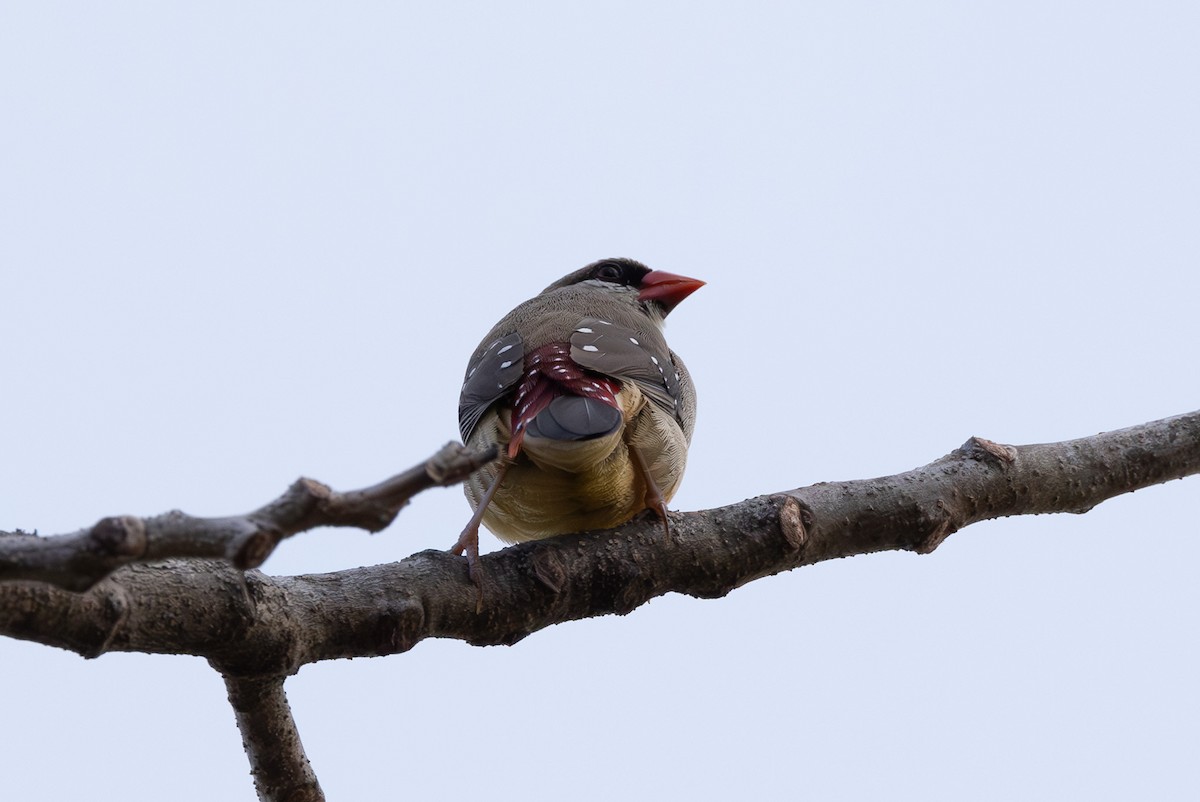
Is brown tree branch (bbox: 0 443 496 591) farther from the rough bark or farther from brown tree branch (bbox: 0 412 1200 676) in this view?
brown tree branch (bbox: 0 412 1200 676)

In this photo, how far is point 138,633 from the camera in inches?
89.2

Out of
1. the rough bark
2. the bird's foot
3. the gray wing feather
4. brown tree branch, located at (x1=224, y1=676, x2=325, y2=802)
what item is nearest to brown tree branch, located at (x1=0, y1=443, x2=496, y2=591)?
the rough bark

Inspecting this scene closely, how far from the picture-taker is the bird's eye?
5.63m

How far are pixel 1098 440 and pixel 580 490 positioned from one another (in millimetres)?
1643

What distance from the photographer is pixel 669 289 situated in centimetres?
548

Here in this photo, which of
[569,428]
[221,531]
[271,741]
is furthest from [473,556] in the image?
[221,531]

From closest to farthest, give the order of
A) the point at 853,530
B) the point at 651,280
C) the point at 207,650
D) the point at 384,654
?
the point at 207,650 → the point at 384,654 → the point at 853,530 → the point at 651,280

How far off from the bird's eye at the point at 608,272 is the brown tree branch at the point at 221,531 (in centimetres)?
409

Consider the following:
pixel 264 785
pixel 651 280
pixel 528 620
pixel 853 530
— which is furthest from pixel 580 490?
pixel 651 280

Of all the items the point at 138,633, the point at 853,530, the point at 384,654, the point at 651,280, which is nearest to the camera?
the point at 138,633

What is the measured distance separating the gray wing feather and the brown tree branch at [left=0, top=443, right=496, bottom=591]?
2.00 meters

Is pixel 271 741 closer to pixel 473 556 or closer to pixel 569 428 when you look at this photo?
pixel 473 556

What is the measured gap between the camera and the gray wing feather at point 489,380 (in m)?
3.61

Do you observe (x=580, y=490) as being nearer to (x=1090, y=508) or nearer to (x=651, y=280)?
(x=1090, y=508)
